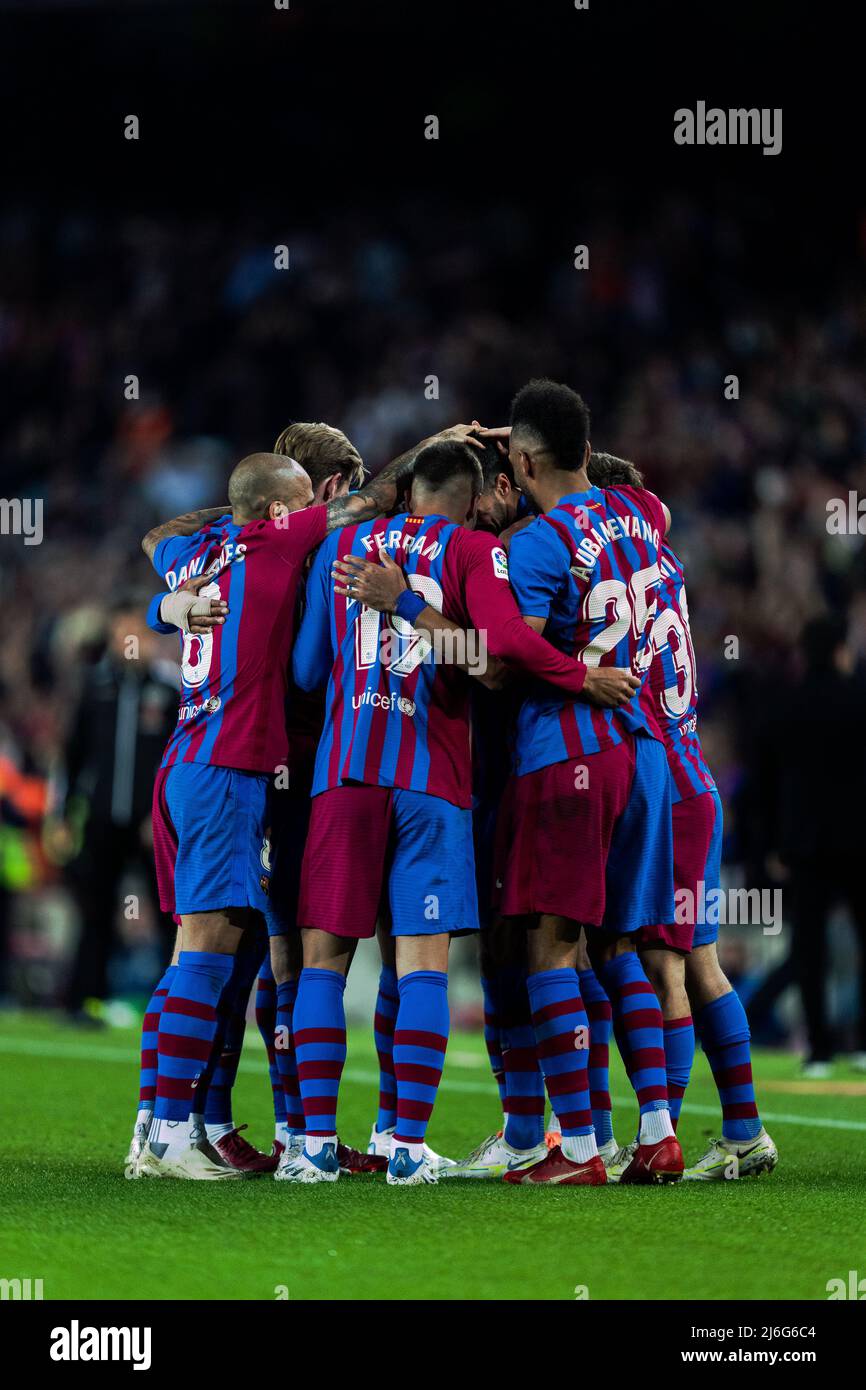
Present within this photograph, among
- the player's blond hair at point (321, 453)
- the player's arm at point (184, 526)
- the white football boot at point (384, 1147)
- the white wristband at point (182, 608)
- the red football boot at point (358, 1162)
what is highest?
the player's blond hair at point (321, 453)

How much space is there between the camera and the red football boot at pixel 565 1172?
4738mm

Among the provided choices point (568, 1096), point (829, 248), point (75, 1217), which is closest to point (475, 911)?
point (568, 1096)

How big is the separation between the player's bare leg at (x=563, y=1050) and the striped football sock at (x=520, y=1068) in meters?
0.35

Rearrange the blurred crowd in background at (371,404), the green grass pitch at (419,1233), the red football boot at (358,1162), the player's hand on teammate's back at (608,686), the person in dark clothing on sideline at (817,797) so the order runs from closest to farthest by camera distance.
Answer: the green grass pitch at (419,1233) → the player's hand on teammate's back at (608,686) → the red football boot at (358,1162) → the person in dark clothing on sideline at (817,797) → the blurred crowd in background at (371,404)

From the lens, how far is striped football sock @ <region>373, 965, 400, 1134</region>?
525 cm

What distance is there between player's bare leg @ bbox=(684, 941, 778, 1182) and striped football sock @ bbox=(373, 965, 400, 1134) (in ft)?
2.80

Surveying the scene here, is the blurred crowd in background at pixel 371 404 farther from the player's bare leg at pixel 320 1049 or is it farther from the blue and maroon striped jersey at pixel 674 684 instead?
the player's bare leg at pixel 320 1049

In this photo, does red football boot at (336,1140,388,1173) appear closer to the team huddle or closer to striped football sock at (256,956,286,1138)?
the team huddle

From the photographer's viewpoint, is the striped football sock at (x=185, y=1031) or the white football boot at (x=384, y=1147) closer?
the striped football sock at (x=185, y=1031)

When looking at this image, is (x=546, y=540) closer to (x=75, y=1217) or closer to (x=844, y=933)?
(x=75, y=1217)

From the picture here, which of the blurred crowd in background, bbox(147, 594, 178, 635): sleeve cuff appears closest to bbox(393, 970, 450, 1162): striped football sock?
bbox(147, 594, 178, 635): sleeve cuff

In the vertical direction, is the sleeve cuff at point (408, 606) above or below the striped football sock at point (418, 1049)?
above

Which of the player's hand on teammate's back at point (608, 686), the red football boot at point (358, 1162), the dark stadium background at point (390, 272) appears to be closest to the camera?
the player's hand on teammate's back at point (608, 686)

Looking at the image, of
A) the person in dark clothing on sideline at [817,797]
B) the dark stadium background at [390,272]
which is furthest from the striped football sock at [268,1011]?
the dark stadium background at [390,272]
